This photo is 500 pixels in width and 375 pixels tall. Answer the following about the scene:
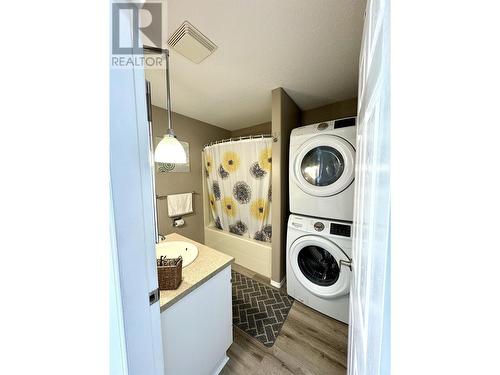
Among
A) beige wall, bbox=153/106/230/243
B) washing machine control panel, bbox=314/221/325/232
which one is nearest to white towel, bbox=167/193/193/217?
beige wall, bbox=153/106/230/243

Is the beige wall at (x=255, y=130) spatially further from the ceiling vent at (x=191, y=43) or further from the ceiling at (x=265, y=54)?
the ceiling vent at (x=191, y=43)

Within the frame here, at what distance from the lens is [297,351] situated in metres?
1.25

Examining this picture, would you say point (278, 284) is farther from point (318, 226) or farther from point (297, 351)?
point (318, 226)

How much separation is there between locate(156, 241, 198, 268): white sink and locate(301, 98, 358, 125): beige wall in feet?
6.99

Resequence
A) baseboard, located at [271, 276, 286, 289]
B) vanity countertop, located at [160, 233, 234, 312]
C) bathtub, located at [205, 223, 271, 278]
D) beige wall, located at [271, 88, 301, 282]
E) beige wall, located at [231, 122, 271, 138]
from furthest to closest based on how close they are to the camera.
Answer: beige wall, located at [231, 122, 271, 138], bathtub, located at [205, 223, 271, 278], baseboard, located at [271, 276, 286, 289], beige wall, located at [271, 88, 301, 282], vanity countertop, located at [160, 233, 234, 312]

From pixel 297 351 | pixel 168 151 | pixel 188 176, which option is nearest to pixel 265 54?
pixel 168 151

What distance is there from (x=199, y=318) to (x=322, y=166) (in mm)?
1473

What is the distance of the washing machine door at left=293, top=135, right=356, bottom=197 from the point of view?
4.47 feet

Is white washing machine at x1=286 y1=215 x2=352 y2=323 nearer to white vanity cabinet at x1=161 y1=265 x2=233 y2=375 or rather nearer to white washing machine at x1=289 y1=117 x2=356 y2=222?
white washing machine at x1=289 y1=117 x2=356 y2=222

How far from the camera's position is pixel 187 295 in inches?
33.4

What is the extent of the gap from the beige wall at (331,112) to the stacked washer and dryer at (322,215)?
77cm

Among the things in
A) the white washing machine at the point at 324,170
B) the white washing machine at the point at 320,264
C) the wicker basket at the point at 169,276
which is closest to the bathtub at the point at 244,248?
the white washing machine at the point at 320,264
